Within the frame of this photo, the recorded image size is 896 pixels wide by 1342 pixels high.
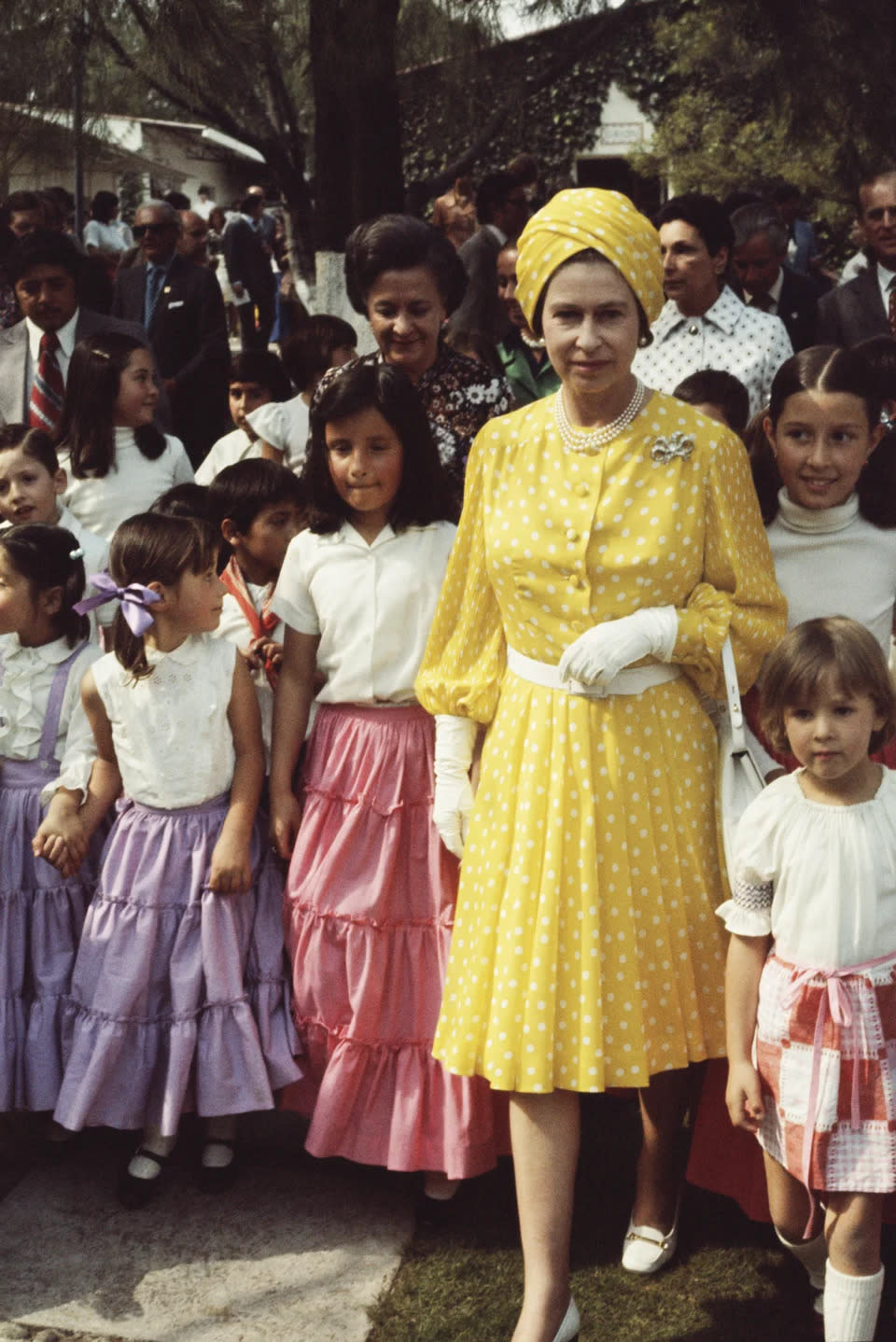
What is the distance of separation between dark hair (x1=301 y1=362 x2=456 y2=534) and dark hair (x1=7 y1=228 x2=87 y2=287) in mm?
2143

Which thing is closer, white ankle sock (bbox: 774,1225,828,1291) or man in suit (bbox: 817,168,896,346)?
white ankle sock (bbox: 774,1225,828,1291)

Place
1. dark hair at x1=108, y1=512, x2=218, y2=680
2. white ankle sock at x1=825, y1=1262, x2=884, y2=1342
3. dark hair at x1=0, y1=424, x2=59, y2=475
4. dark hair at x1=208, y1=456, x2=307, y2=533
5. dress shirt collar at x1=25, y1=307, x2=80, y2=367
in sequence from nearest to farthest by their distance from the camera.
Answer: white ankle sock at x1=825, y1=1262, x2=884, y2=1342 → dark hair at x1=108, y1=512, x2=218, y2=680 → dark hair at x1=208, y1=456, x2=307, y2=533 → dark hair at x1=0, y1=424, x2=59, y2=475 → dress shirt collar at x1=25, y1=307, x2=80, y2=367

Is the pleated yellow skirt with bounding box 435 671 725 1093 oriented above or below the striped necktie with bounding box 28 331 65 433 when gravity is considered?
below

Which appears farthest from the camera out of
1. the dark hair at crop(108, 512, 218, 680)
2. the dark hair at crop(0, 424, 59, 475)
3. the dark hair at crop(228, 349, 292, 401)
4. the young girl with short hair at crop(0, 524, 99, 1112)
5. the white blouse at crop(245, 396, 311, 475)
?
Result: the dark hair at crop(228, 349, 292, 401)

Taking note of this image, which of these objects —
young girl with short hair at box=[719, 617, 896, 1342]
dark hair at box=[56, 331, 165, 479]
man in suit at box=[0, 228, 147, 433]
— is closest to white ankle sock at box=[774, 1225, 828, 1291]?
young girl with short hair at box=[719, 617, 896, 1342]

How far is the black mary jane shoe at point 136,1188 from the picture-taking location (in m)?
3.26

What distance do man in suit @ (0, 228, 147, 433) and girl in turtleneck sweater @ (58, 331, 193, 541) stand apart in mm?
438

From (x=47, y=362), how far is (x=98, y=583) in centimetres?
208

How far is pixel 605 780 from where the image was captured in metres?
2.72

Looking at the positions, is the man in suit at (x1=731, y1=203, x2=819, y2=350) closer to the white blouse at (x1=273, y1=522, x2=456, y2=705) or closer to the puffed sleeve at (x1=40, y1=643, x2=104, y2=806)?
the white blouse at (x1=273, y1=522, x2=456, y2=705)

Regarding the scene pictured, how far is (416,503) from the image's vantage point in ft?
10.6

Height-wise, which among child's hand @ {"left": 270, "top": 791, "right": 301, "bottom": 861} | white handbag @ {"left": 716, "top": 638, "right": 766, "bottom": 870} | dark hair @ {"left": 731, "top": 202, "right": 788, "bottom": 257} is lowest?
child's hand @ {"left": 270, "top": 791, "right": 301, "bottom": 861}

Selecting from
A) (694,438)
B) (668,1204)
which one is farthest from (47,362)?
(668,1204)

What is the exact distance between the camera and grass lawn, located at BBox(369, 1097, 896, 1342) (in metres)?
2.83
